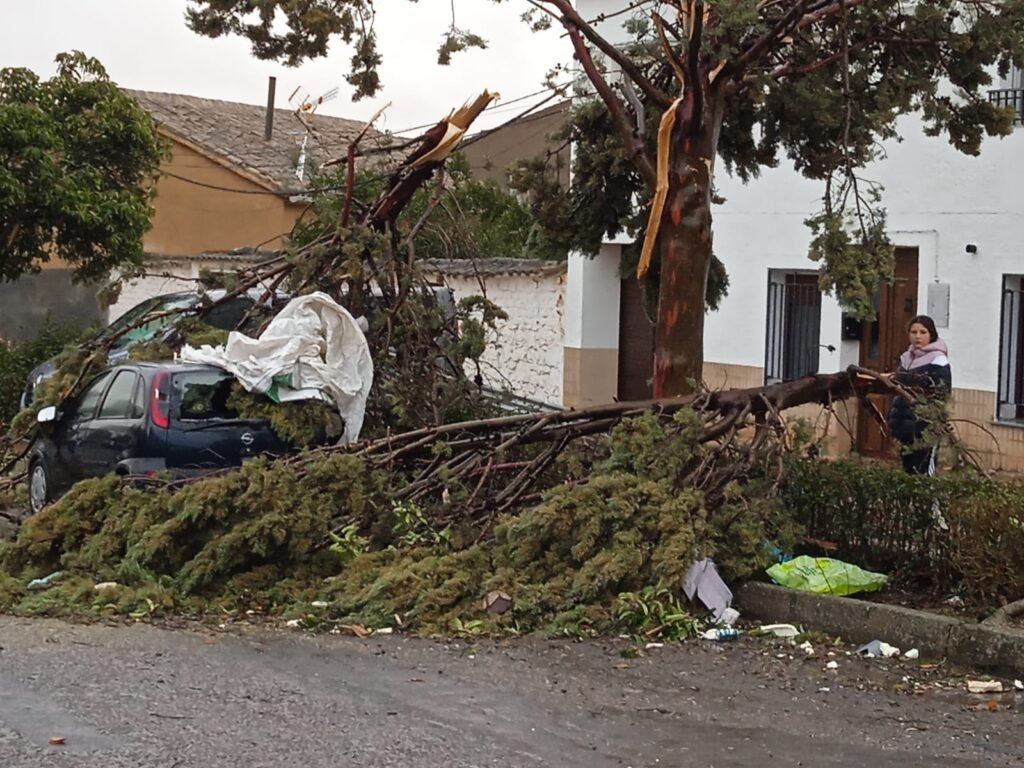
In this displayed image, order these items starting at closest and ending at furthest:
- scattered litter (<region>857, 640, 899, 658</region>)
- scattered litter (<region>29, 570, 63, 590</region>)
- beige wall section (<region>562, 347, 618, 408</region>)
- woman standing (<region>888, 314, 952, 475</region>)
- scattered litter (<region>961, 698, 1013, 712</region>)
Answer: scattered litter (<region>961, 698, 1013, 712</region>)
scattered litter (<region>857, 640, 899, 658</region>)
scattered litter (<region>29, 570, 63, 590</region>)
woman standing (<region>888, 314, 952, 475</region>)
beige wall section (<region>562, 347, 618, 408</region>)

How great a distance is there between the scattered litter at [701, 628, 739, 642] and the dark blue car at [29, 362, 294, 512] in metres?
4.35

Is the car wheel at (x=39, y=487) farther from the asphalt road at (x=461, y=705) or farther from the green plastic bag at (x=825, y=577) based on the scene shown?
the green plastic bag at (x=825, y=577)

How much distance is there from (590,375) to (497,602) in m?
12.2

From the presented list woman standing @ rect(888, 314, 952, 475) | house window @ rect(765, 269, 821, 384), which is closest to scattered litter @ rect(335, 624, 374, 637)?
woman standing @ rect(888, 314, 952, 475)

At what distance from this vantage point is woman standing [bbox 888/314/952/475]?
935cm

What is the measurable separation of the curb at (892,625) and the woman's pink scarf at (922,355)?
3.33m

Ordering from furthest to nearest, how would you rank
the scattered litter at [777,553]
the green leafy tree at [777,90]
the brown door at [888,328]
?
the brown door at [888,328], the green leafy tree at [777,90], the scattered litter at [777,553]

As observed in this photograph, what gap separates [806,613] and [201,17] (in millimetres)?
6631

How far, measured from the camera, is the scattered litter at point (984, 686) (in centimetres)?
665

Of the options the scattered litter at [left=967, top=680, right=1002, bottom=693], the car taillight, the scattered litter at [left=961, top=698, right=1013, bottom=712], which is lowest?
the scattered litter at [left=961, top=698, right=1013, bottom=712]

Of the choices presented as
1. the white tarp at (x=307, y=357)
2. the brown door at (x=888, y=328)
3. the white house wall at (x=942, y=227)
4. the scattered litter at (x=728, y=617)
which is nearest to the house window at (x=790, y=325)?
the white house wall at (x=942, y=227)

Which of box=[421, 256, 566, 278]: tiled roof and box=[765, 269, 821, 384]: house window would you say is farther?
box=[421, 256, 566, 278]: tiled roof

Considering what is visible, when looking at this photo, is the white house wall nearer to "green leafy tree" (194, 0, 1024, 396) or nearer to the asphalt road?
"green leafy tree" (194, 0, 1024, 396)

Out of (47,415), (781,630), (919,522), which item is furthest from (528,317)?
(781,630)
